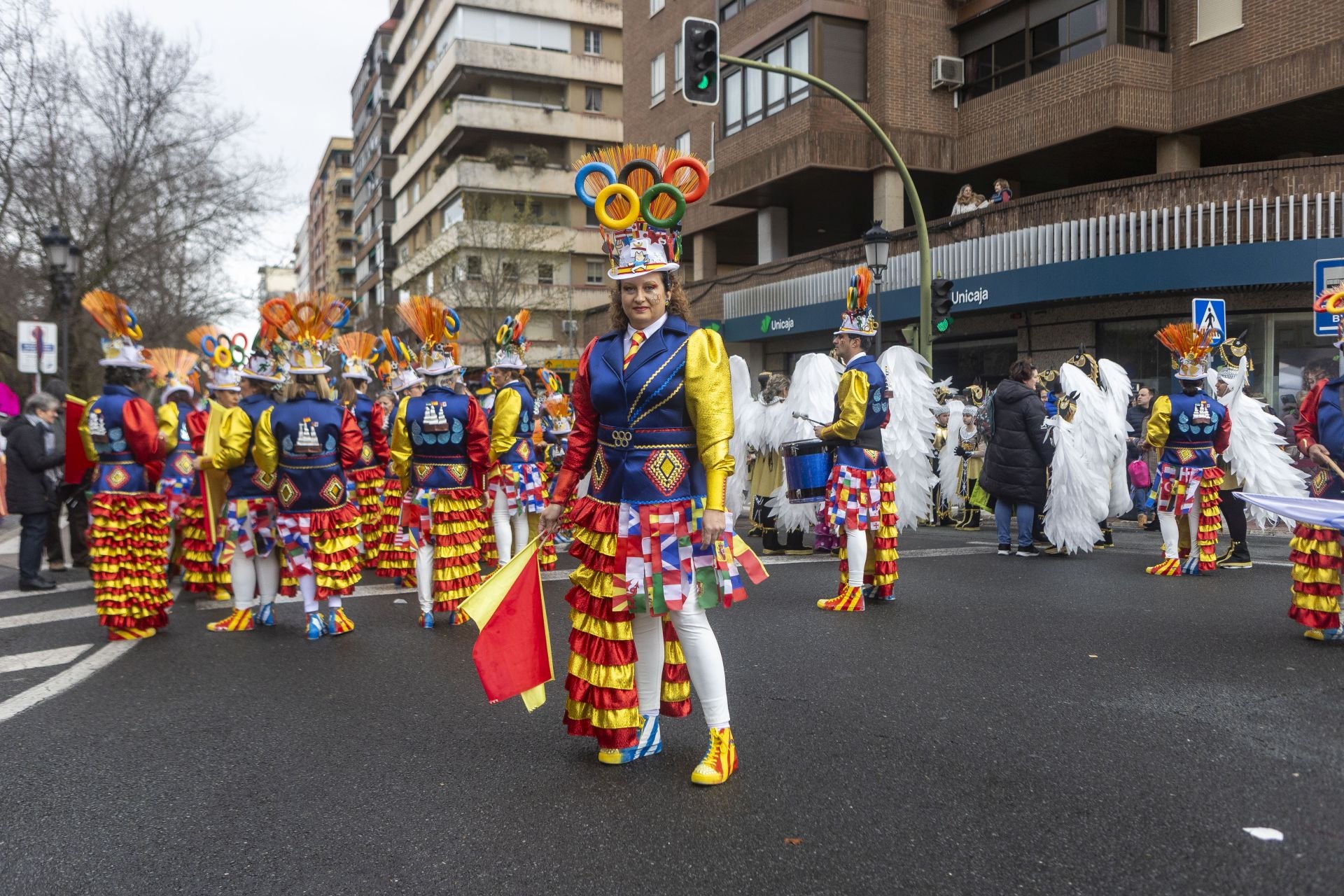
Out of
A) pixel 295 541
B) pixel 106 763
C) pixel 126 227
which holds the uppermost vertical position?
pixel 126 227

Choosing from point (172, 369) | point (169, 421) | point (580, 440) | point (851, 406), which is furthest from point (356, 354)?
point (580, 440)

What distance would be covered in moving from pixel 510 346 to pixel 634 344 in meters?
5.33

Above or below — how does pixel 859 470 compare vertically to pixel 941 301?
below

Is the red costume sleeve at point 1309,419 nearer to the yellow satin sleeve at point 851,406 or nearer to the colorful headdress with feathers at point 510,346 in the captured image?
the yellow satin sleeve at point 851,406

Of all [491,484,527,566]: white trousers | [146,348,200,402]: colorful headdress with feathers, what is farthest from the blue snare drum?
[146,348,200,402]: colorful headdress with feathers

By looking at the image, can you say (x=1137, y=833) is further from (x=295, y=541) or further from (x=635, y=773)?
(x=295, y=541)

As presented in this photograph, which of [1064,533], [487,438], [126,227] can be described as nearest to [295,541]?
[487,438]

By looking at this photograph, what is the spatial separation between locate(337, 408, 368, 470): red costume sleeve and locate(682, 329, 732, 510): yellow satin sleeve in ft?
12.0

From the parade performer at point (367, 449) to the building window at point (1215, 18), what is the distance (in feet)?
58.9

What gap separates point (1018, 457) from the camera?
10516 millimetres

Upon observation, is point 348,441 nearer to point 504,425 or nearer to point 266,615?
point 266,615

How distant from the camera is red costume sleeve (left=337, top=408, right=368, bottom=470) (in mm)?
7027

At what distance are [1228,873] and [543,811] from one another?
7.36ft

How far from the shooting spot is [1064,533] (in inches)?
420
